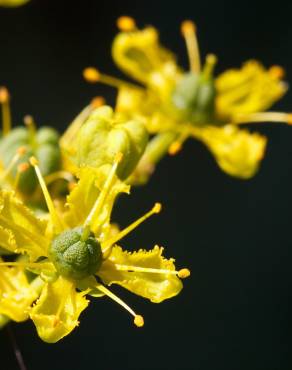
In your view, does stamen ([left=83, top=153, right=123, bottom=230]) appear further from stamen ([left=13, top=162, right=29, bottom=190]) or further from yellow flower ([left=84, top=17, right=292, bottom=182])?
yellow flower ([left=84, top=17, right=292, bottom=182])

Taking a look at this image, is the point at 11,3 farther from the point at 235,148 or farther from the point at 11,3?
the point at 235,148

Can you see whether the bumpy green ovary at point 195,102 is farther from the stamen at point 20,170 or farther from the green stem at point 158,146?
the stamen at point 20,170

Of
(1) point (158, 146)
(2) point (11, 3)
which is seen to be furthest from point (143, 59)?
(2) point (11, 3)

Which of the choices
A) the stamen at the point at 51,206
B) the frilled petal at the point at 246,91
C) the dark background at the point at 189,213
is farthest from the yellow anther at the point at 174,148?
the dark background at the point at 189,213

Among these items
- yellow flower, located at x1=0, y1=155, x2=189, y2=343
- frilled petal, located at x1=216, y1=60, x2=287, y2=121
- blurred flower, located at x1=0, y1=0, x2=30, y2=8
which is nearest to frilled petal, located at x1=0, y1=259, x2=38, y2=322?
yellow flower, located at x1=0, y1=155, x2=189, y2=343

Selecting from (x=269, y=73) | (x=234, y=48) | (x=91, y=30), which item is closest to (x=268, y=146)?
(x=234, y=48)

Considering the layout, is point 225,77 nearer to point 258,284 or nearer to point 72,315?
point 72,315
